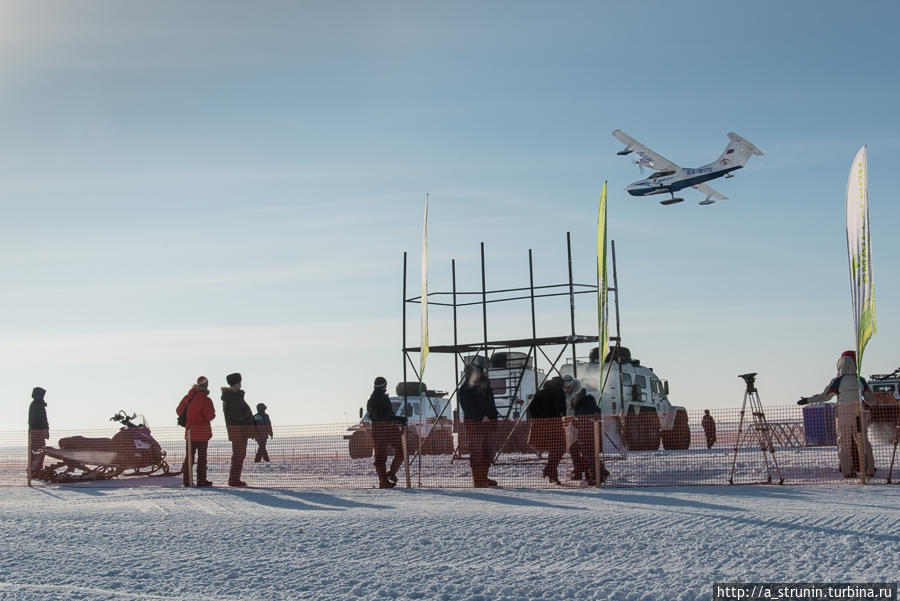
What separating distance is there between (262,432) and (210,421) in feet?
5.26

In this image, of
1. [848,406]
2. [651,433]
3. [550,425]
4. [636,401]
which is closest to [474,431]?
[550,425]

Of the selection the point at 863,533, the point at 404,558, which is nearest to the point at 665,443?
the point at 863,533

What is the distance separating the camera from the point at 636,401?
1021 inches

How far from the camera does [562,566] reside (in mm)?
6355

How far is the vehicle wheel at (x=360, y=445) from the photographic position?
20375mm

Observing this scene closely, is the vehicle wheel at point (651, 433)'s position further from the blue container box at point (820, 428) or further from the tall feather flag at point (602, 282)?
the tall feather flag at point (602, 282)

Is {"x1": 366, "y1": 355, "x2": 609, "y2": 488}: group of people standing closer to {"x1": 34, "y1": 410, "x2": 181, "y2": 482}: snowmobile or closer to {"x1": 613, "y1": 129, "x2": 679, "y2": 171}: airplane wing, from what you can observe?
{"x1": 34, "y1": 410, "x2": 181, "y2": 482}: snowmobile

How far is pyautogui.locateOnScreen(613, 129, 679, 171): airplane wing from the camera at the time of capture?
136 ft

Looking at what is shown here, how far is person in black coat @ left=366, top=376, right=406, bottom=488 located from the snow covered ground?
2321 millimetres

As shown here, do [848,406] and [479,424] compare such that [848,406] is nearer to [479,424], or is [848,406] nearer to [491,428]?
[491,428]

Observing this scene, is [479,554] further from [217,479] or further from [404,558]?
[217,479]

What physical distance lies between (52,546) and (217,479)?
8104mm

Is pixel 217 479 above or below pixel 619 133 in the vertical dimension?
below

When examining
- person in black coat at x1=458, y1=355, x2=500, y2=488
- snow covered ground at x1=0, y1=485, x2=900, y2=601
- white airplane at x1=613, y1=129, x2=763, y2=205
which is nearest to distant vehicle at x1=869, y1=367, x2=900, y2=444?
snow covered ground at x1=0, y1=485, x2=900, y2=601
